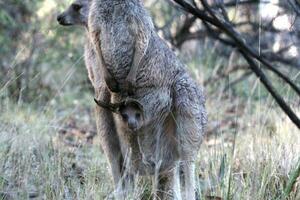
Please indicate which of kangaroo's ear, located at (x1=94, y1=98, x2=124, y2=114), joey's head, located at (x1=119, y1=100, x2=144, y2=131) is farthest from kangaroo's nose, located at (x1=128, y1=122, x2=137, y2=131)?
kangaroo's ear, located at (x1=94, y1=98, x2=124, y2=114)

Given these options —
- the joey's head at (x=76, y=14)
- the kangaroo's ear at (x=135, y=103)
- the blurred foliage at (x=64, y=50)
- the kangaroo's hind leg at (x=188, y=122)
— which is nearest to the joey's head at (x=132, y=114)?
the kangaroo's ear at (x=135, y=103)

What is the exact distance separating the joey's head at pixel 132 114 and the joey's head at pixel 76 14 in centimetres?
90

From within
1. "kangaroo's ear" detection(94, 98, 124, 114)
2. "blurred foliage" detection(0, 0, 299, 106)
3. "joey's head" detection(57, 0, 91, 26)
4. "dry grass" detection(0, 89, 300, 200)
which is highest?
"blurred foliage" detection(0, 0, 299, 106)

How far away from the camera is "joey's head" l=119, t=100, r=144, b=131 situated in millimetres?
4629

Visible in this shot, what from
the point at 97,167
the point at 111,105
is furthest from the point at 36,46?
the point at 111,105

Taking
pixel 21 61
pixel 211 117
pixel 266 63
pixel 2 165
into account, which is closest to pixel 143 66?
pixel 266 63

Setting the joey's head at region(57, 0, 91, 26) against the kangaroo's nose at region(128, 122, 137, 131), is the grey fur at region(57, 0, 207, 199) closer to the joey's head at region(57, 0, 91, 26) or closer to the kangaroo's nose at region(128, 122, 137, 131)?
the kangaroo's nose at region(128, 122, 137, 131)

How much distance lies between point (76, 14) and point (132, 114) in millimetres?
1069

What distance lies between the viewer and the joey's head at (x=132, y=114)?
182 inches

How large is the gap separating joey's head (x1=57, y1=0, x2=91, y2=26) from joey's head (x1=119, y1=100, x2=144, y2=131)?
2.95 ft

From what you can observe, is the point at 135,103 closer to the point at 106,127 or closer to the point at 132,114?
the point at 132,114

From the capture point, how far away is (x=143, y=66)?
15.5ft

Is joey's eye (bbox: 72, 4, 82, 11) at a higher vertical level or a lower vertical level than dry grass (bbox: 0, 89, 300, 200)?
higher

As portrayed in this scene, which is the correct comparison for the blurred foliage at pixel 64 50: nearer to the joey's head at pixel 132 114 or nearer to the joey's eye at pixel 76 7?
the joey's eye at pixel 76 7
